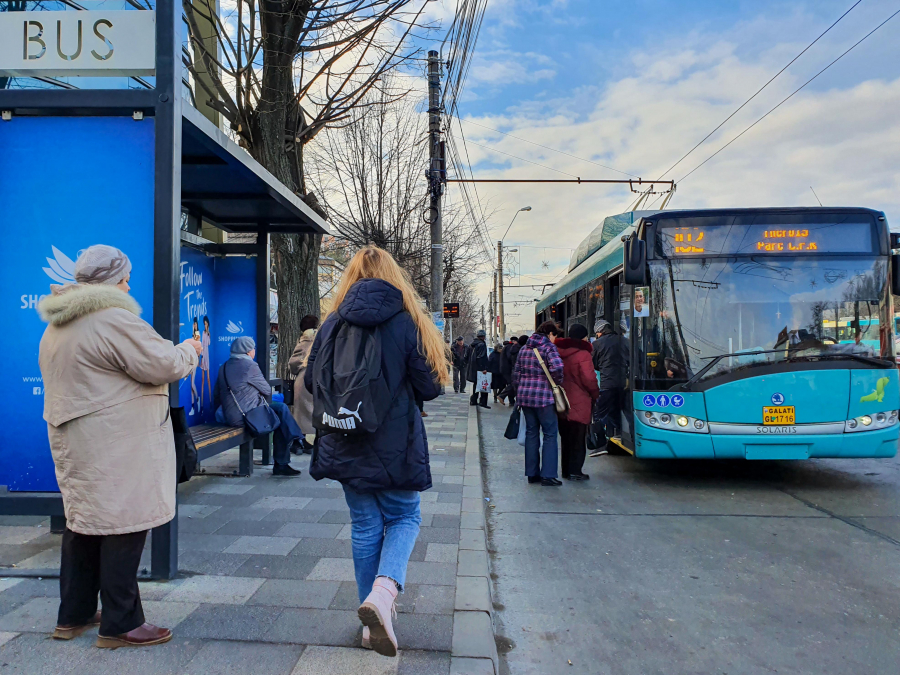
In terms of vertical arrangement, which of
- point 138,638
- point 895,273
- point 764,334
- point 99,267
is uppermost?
point 895,273

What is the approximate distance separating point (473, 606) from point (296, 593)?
3.22 feet

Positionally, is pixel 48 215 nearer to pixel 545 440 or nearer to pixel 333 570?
pixel 333 570

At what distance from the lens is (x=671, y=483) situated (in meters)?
7.25

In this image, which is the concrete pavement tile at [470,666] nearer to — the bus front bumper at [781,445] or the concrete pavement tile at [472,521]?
the concrete pavement tile at [472,521]

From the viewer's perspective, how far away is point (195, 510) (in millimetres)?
5387

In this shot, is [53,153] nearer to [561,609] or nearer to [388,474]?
[388,474]

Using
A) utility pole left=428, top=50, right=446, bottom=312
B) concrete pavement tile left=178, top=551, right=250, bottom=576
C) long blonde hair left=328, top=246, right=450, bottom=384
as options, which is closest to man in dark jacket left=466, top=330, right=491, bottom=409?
utility pole left=428, top=50, right=446, bottom=312

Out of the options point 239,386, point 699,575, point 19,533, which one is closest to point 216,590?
point 19,533

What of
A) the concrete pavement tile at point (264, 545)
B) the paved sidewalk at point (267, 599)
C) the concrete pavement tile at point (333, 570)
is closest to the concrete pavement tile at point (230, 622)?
the paved sidewalk at point (267, 599)

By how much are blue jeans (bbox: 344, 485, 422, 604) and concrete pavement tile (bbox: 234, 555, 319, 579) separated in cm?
104

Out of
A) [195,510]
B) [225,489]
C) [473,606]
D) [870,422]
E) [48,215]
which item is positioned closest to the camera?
[473,606]

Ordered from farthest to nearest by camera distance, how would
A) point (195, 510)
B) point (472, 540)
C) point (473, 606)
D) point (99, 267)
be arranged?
point (195, 510)
point (472, 540)
point (473, 606)
point (99, 267)

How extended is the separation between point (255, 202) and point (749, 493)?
19.5 feet

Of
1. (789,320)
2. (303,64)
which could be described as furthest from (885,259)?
(303,64)
